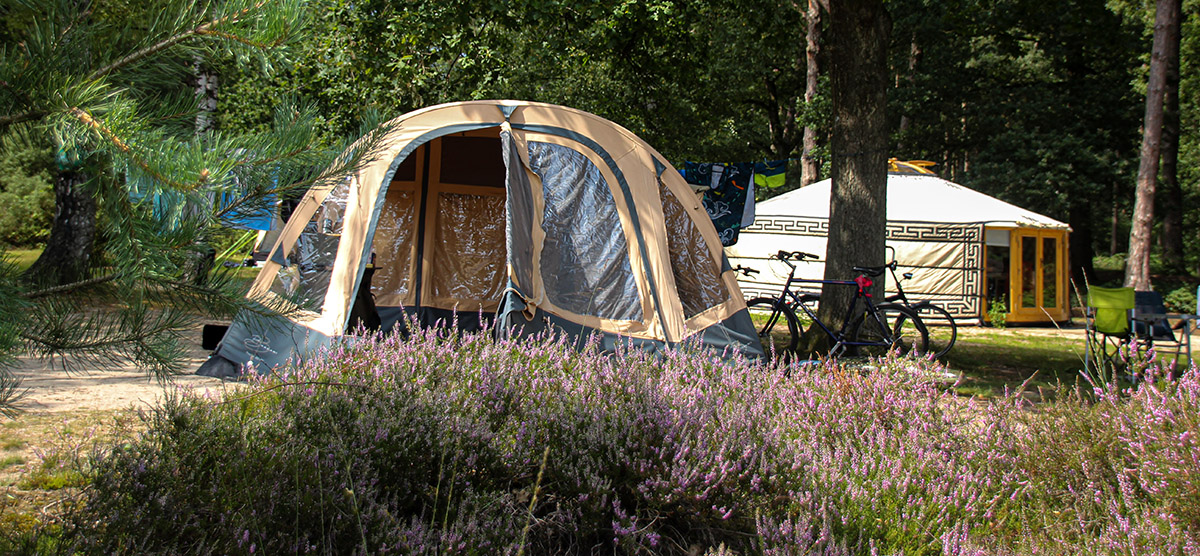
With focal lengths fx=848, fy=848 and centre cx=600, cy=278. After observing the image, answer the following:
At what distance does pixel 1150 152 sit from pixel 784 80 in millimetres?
10423

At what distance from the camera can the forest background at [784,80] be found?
7434 mm

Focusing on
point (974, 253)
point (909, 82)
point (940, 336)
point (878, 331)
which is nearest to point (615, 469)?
point (878, 331)

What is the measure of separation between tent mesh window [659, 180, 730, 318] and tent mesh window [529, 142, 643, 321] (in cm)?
50

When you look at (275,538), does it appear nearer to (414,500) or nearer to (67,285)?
(414,500)

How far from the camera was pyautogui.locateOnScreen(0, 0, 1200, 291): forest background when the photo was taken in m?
7.43

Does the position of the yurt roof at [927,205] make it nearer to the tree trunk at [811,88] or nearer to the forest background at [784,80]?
the tree trunk at [811,88]

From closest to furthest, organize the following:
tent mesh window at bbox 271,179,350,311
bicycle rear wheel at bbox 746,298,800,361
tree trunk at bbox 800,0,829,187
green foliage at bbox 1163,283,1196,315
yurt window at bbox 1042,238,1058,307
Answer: tent mesh window at bbox 271,179,350,311
bicycle rear wheel at bbox 746,298,800,361
yurt window at bbox 1042,238,1058,307
tree trunk at bbox 800,0,829,187
green foliage at bbox 1163,283,1196,315

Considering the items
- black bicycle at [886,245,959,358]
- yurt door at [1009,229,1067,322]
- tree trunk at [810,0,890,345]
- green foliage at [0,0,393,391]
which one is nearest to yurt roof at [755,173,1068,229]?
yurt door at [1009,229,1067,322]

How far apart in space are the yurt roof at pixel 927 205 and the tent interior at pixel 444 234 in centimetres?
783

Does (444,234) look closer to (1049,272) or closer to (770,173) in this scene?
(770,173)

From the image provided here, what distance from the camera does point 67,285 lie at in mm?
1748

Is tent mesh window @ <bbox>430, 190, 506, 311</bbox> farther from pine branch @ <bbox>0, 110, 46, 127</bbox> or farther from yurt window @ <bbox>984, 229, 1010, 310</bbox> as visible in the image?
yurt window @ <bbox>984, 229, 1010, 310</bbox>

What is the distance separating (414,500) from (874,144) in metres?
5.55

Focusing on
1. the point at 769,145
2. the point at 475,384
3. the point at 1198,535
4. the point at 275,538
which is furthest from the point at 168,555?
the point at 769,145
